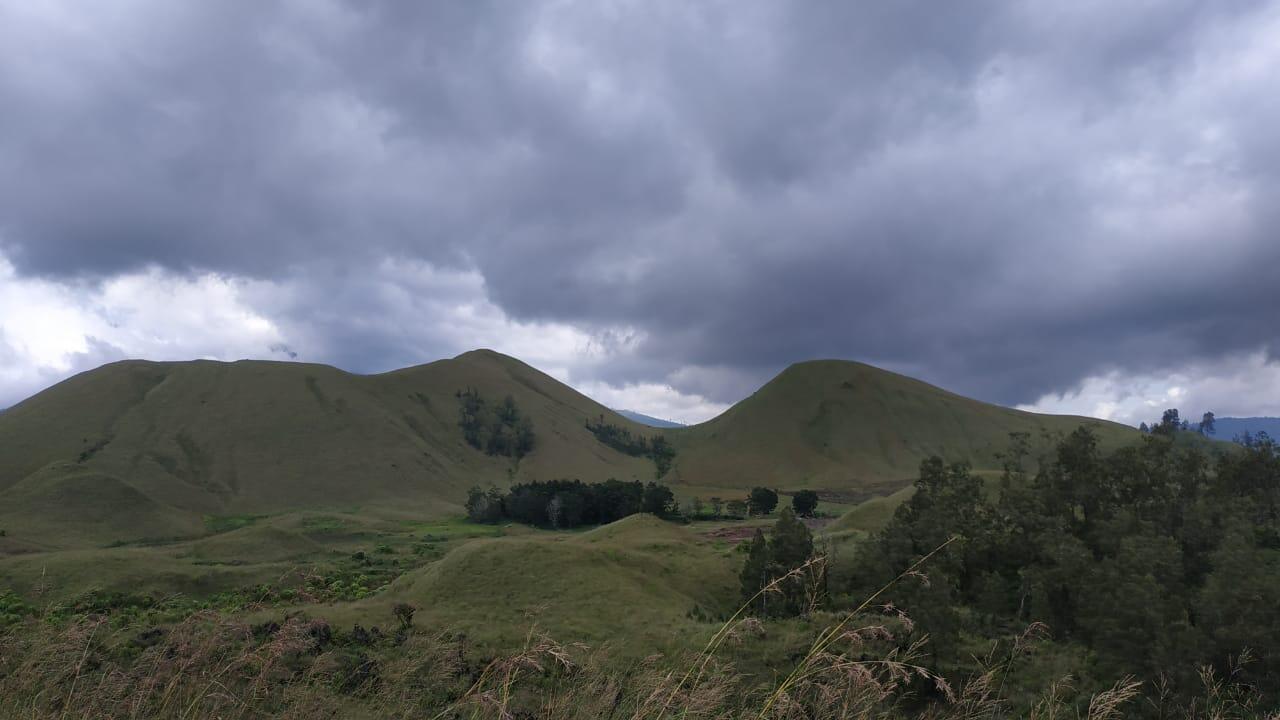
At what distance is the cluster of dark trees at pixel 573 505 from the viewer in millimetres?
117312

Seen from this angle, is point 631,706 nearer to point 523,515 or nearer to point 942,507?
point 942,507

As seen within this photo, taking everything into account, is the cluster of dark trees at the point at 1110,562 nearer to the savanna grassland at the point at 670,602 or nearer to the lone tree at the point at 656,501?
the savanna grassland at the point at 670,602

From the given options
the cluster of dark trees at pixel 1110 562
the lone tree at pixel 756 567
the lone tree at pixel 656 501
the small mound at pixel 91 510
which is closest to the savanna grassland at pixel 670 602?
the cluster of dark trees at pixel 1110 562

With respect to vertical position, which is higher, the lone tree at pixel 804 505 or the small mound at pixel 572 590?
the lone tree at pixel 804 505

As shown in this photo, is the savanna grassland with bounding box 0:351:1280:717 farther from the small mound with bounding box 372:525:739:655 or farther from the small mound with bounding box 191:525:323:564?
the small mound with bounding box 191:525:323:564

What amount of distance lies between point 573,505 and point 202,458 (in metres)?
98.7

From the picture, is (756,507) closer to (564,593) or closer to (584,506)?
(584,506)

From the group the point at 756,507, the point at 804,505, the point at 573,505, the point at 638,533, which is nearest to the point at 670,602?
the point at 638,533

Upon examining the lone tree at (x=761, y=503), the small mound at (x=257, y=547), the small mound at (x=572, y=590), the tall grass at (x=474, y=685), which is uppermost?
the tall grass at (x=474, y=685)

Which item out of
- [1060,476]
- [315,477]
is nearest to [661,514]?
[1060,476]

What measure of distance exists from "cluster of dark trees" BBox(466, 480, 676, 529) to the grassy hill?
67.6 feet

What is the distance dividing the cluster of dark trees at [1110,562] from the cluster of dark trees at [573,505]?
208ft

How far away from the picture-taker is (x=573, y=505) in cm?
11731

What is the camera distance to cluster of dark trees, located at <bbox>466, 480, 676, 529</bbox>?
117 metres
